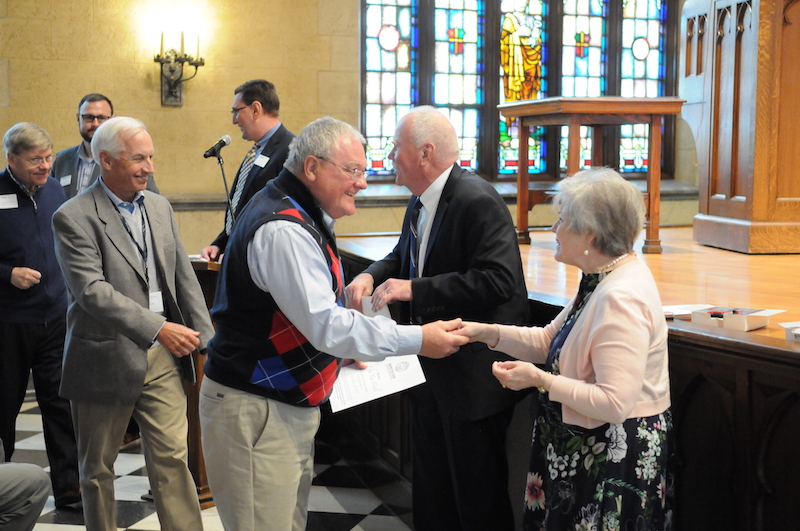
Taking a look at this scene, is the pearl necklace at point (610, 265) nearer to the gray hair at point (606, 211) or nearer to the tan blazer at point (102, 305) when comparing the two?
the gray hair at point (606, 211)

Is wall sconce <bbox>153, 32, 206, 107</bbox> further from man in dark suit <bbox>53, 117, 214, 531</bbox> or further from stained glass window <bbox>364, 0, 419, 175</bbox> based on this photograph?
man in dark suit <bbox>53, 117, 214, 531</bbox>

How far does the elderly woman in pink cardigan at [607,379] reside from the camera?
1.85 m

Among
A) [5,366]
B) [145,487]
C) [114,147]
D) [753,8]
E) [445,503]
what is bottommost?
[145,487]

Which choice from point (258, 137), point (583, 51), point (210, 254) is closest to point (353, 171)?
point (210, 254)

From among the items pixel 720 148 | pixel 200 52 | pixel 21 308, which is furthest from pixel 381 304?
pixel 200 52

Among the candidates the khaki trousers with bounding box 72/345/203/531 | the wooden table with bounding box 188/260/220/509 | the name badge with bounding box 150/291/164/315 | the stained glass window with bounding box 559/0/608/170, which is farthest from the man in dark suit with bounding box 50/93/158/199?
the stained glass window with bounding box 559/0/608/170

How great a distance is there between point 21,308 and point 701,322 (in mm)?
2911

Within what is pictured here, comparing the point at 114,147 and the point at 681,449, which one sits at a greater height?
the point at 114,147

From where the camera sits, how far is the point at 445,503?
2918mm

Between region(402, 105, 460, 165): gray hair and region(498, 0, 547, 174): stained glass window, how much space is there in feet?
19.2

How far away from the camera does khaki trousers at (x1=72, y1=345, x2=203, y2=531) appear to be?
2824 mm

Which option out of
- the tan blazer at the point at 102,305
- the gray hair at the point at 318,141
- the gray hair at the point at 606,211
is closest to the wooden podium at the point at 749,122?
the gray hair at the point at 606,211

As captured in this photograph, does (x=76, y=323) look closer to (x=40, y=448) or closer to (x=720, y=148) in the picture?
(x=40, y=448)

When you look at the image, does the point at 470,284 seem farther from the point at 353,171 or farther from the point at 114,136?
the point at 114,136
